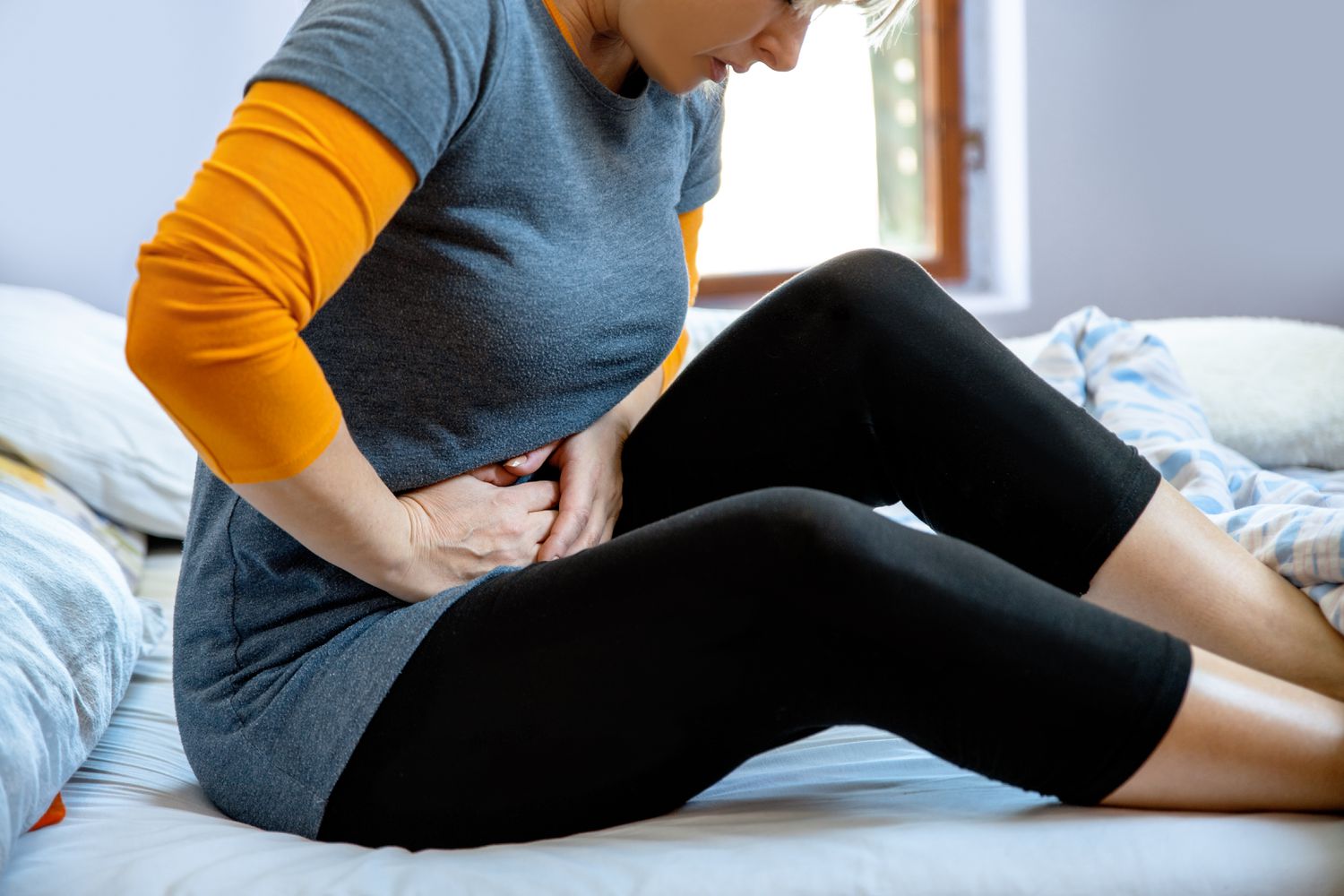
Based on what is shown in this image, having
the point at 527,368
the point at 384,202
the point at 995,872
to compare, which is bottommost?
the point at 995,872

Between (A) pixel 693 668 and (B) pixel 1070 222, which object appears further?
(B) pixel 1070 222

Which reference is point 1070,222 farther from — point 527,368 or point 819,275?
point 527,368

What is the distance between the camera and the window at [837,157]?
242cm

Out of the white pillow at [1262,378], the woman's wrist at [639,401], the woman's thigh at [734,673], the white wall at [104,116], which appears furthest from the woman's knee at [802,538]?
the white wall at [104,116]

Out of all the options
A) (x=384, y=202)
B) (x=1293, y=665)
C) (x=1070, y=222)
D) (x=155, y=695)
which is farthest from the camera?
(x=1070, y=222)

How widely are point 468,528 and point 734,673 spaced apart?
23cm

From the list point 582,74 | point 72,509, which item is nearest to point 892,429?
point 582,74

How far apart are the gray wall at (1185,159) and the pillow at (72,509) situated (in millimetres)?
1693

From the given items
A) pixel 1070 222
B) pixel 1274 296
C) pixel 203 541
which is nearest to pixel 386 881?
pixel 203 541

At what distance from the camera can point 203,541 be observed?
84 cm

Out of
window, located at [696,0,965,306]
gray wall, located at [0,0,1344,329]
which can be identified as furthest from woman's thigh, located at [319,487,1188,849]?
gray wall, located at [0,0,1344,329]

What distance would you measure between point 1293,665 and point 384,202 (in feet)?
2.16

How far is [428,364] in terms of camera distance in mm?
792

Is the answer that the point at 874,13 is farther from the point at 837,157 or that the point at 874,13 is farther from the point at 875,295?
the point at 837,157
